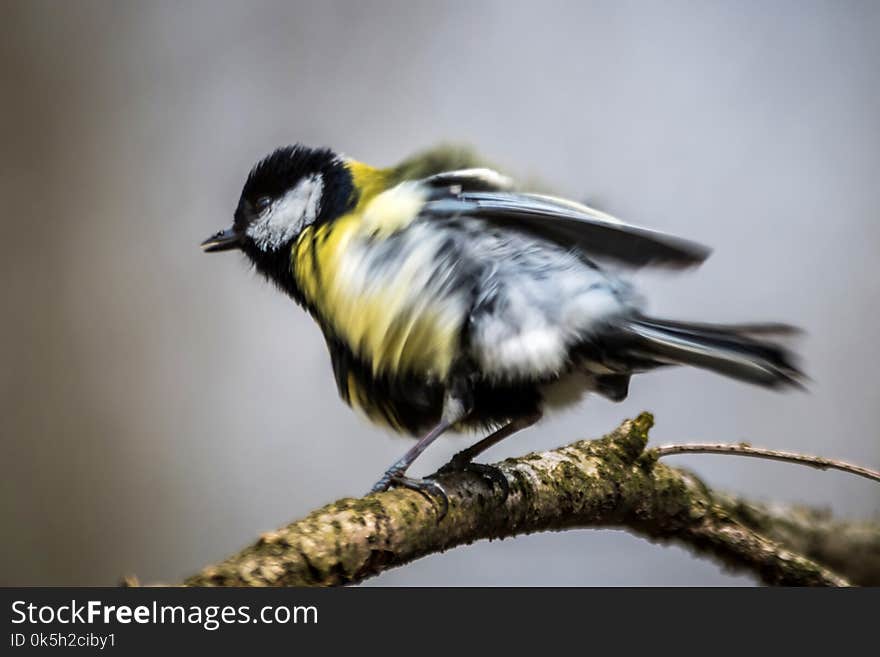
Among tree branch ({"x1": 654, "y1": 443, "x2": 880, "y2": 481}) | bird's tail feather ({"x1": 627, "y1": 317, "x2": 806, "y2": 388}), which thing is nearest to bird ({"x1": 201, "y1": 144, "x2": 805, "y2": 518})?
bird's tail feather ({"x1": 627, "y1": 317, "x2": 806, "y2": 388})

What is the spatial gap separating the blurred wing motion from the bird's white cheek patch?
162mm

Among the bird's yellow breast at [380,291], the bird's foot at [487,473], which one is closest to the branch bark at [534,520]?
the bird's foot at [487,473]

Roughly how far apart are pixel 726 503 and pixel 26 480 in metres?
1.68

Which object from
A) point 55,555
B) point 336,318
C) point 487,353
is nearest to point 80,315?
point 55,555

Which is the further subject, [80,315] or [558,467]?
[80,315]

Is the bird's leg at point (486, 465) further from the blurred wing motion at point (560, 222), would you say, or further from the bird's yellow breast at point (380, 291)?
the blurred wing motion at point (560, 222)

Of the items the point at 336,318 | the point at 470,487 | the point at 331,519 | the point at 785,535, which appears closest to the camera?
the point at 331,519

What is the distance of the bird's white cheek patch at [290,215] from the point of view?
1.14 metres

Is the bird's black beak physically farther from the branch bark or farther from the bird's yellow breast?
the branch bark

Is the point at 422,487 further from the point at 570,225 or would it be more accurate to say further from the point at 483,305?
the point at 570,225

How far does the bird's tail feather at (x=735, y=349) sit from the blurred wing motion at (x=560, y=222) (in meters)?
0.08

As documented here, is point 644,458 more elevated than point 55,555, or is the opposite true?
point 55,555

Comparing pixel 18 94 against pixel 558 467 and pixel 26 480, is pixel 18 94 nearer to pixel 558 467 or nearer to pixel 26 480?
pixel 26 480

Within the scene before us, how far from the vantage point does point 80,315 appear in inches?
89.6
